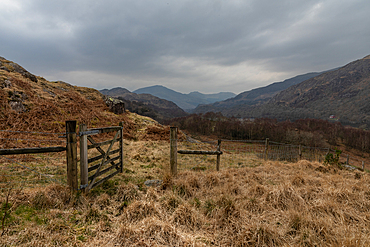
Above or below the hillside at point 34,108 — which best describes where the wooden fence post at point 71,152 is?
→ below

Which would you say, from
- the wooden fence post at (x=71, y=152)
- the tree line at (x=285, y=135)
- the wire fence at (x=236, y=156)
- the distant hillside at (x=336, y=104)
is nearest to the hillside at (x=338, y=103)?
the distant hillside at (x=336, y=104)

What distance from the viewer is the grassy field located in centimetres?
279

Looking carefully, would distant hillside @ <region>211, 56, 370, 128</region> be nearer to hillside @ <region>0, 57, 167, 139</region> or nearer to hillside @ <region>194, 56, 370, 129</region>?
hillside @ <region>194, 56, 370, 129</region>

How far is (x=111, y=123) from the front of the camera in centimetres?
1498

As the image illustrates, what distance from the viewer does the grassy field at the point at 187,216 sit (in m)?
2.79

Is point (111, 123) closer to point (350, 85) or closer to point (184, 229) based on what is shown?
point (184, 229)

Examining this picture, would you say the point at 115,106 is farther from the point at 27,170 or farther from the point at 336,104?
the point at 336,104

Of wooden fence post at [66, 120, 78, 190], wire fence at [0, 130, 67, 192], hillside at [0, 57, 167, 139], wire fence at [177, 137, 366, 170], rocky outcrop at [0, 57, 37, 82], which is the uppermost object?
rocky outcrop at [0, 57, 37, 82]

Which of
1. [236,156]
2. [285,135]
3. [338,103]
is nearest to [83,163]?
[236,156]

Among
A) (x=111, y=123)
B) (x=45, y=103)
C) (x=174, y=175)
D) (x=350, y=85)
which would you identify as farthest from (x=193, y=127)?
(x=350, y=85)

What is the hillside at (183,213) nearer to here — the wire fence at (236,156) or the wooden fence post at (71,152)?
the wooden fence post at (71,152)

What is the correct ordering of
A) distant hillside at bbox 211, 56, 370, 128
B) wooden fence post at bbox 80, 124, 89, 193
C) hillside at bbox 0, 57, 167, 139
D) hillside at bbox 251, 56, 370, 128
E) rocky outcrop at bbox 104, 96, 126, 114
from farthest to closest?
distant hillside at bbox 211, 56, 370, 128 → hillside at bbox 251, 56, 370, 128 → rocky outcrop at bbox 104, 96, 126, 114 → hillside at bbox 0, 57, 167, 139 → wooden fence post at bbox 80, 124, 89, 193

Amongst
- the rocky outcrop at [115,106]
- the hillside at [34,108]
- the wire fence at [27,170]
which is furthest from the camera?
the rocky outcrop at [115,106]

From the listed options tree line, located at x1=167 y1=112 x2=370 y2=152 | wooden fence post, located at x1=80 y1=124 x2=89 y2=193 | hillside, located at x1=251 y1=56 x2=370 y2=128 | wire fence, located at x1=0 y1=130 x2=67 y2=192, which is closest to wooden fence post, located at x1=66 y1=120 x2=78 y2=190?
wooden fence post, located at x1=80 y1=124 x2=89 y2=193
